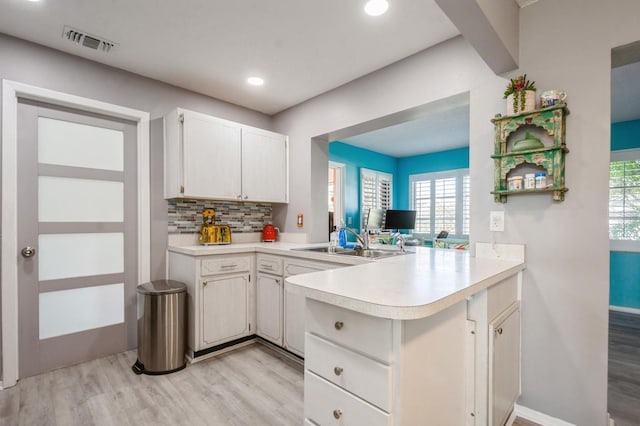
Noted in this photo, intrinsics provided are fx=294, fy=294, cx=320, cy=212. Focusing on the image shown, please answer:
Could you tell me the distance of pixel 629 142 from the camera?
4055 mm

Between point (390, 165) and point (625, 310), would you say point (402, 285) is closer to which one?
point (625, 310)

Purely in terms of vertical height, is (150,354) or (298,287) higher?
(298,287)

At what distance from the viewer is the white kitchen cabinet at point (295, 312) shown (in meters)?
2.36

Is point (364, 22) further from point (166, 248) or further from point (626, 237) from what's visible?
point (626, 237)

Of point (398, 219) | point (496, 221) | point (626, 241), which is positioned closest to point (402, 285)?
point (496, 221)

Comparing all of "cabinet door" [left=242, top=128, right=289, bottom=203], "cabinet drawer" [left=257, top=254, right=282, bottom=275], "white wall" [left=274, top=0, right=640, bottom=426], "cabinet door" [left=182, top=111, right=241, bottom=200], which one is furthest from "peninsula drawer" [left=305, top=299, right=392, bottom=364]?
"cabinet door" [left=242, top=128, right=289, bottom=203]

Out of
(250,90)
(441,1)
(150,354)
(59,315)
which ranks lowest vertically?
(150,354)

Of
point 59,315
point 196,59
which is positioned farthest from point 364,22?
point 59,315

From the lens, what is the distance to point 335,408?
41.9 inches

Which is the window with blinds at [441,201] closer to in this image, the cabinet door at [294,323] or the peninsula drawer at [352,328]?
the cabinet door at [294,323]

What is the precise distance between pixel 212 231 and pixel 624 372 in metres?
3.71

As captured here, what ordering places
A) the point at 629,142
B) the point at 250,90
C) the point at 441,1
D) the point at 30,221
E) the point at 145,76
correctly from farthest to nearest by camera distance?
the point at 629,142 → the point at 250,90 → the point at 145,76 → the point at 30,221 → the point at 441,1

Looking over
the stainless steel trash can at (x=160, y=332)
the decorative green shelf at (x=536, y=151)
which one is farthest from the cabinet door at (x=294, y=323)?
the decorative green shelf at (x=536, y=151)

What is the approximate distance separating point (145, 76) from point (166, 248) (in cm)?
163
